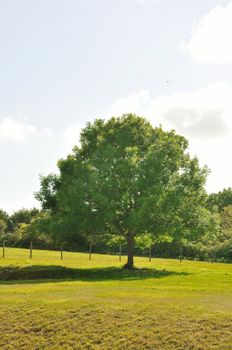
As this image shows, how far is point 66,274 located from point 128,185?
368 inches

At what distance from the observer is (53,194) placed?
50.5 meters

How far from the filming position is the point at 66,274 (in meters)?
42.1

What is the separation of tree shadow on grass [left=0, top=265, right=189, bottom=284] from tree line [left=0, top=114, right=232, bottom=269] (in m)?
3.40

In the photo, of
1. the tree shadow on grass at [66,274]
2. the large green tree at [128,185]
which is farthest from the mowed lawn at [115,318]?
the large green tree at [128,185]

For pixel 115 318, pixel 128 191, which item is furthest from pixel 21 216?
pixel 115 318

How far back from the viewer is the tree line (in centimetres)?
4409

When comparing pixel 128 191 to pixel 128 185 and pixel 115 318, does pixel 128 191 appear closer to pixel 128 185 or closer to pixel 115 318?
pixel 128 185

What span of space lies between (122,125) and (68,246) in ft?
138

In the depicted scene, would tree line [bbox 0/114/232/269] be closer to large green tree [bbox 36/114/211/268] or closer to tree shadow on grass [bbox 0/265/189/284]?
large green tree [bbox 36/114/211/268]

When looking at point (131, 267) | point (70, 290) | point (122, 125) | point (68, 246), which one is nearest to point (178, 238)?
point (131, 267)

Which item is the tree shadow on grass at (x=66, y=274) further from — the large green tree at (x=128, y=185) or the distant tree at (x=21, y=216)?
the distant tree at (x=21, y=216)

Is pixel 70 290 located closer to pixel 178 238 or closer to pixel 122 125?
pixel 178 238

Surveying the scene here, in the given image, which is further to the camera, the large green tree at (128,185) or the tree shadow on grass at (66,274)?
the large green tree at (128,185)

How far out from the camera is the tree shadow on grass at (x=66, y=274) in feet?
128
